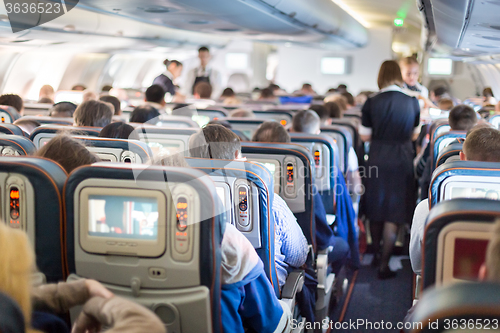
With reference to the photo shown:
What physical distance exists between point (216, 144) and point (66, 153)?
893mm

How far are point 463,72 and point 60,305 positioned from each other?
2099 cm

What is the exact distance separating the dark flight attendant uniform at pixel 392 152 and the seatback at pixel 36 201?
11.8 ft

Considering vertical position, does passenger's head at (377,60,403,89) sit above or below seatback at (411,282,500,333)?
above

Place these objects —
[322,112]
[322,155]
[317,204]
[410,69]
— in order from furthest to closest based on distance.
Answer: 1. [410,69]
2. [322,112]
3. [322,155]
4. [317,204]

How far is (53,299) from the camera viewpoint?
1524 millimetres

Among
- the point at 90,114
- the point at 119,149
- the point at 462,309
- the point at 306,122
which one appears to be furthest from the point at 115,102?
the point at 462,309

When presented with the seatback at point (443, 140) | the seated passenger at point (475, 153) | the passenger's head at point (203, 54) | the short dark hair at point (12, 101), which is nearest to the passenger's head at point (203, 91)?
the passenger's head at point (203, 54)

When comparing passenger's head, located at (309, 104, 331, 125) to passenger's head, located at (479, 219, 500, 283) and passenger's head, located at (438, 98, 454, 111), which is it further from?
passenger's head, located at (479, 219, 500, 283)

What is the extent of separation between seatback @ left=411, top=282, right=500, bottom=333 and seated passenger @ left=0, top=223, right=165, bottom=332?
643 mm

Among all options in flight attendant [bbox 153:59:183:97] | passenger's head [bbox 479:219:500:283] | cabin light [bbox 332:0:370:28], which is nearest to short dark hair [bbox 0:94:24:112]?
flight attendant [bbox 153:59:183:97]

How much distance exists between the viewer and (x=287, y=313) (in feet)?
8.25

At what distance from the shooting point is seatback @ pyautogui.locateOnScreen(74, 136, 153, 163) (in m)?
3.11

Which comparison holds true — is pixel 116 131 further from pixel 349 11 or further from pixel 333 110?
pixel 349 11

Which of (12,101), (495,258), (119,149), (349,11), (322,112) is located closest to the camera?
(495,258)
